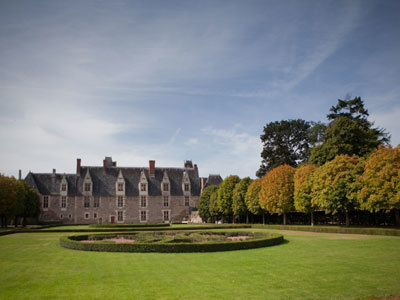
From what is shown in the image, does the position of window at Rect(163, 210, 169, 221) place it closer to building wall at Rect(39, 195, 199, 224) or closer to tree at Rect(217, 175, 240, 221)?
building wall at Rect(39, 195, 199, 224)

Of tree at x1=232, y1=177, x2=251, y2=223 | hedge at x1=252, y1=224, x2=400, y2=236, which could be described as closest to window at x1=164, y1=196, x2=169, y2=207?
tree at x1=232, y1=177, x2=251, y2=223

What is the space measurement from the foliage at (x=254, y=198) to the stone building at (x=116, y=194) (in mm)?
23654

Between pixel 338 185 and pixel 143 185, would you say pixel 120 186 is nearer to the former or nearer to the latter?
pixel 143 185

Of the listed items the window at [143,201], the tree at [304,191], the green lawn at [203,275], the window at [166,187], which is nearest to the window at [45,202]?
the window at [143,201]

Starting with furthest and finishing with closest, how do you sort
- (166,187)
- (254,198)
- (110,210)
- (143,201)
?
(166,187) < (143,201) < (110,210) < (254,198)

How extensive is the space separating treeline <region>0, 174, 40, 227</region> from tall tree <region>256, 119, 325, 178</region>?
4177 centimetres

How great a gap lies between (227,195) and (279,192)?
14205 mm

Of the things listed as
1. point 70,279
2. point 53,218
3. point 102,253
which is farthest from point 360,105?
point 53,218

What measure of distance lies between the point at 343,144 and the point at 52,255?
121 feet

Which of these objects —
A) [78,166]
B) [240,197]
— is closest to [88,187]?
[78,166]

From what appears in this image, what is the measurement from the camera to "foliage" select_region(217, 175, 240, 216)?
5738cm

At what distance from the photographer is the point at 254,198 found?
164ft

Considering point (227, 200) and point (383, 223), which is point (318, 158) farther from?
point (227, 200)

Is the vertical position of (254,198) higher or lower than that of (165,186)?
lower
